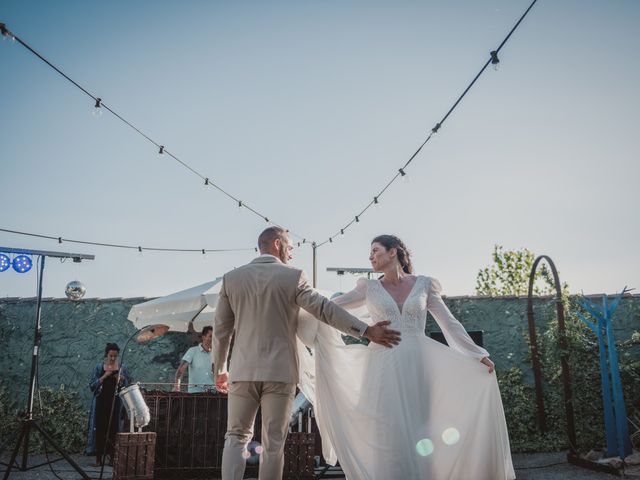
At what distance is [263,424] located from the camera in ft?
9.78

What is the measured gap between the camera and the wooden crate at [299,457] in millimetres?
5082

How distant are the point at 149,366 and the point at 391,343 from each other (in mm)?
5913

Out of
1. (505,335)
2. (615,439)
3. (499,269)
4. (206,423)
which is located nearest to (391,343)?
(206,423)

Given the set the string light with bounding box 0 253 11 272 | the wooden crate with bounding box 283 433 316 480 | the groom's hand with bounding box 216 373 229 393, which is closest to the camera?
the groom's hand with bounding box 216 373 229 393

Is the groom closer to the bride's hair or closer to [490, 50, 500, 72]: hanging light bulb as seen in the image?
the bride's hair

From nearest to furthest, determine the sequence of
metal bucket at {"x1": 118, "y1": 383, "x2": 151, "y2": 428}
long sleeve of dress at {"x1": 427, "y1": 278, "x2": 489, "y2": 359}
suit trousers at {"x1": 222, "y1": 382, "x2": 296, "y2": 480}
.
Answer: suit trousers at {"x1": 222, "y1": 382, "x2": 296, "y2": 480} < long sleeve of dress at {"x1": 427, "y1": 278, "x2": 489, "y2": 359} < metal bucket at {"x1": 118, "y1": 383, "x2": 151, "y2": 428}

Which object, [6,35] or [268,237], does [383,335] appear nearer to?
[268,237]

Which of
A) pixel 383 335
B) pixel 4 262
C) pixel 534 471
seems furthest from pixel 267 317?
pixel 4 262

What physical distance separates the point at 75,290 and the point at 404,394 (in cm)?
723

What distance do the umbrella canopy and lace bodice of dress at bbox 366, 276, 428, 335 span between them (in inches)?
138

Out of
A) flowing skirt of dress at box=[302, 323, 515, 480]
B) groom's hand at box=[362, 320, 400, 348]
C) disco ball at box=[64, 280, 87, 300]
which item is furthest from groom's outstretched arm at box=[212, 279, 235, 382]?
disco ball at box=[64, 280, 87, 300]

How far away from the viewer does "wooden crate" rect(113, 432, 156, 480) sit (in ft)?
15.9

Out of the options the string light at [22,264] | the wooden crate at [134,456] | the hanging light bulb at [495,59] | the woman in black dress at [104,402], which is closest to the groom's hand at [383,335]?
the hanging light bulb at [495,59]

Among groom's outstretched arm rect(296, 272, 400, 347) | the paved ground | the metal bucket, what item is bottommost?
the paved ground
